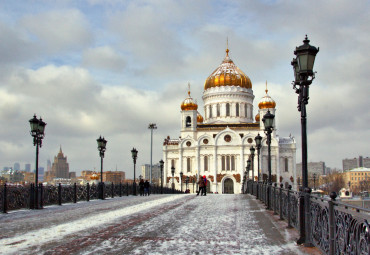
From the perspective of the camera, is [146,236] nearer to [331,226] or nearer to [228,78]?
[331,226]

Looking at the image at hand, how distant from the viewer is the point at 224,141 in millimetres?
74500

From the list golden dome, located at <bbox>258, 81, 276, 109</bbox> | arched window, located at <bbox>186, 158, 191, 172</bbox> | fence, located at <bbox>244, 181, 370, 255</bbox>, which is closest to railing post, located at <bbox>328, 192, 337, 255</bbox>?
fence, located at <bbox>244, 181, 370, 255</bbox>

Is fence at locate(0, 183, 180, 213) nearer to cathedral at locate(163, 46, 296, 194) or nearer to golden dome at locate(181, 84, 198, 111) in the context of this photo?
cathedral at locate(163, 46, 296, 194)

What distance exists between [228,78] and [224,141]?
510 inches

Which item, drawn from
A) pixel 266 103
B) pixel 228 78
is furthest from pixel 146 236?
pixel 228 78

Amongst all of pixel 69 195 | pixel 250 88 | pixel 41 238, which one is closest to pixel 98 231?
pixel 41 238

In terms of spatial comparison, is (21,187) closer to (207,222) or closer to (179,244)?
(207,222)

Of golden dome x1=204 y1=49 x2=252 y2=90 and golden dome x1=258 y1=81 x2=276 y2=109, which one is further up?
golden dome x1=204 y1=49 x2=252 y2=90

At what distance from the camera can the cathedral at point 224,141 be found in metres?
74.1

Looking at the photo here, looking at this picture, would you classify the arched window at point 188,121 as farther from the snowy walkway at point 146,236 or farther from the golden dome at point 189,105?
the snowy walkway at point 146,236

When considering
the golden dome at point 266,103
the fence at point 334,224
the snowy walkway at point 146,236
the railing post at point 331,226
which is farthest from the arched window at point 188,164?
the railing post at point 331,226

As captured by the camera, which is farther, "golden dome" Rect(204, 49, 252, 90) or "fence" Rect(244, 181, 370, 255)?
"golden dome" Rect(204, 49, 252, 90)

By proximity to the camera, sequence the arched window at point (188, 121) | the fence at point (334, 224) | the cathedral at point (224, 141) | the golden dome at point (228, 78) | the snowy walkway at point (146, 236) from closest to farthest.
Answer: the fence at point (334, 224) < the snowy walkway at point (146, 236) < the cathedral at point (224, 141) < the arched window at point (188, 121) < the golden dome at point (228, 78)

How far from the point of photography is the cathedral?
74.1 meters
